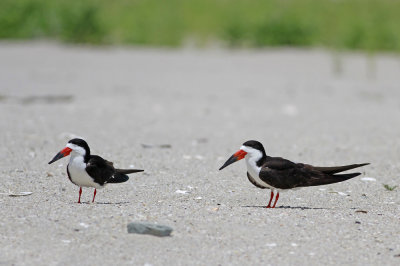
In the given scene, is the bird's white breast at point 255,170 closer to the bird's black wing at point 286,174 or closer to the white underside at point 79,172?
the bird's black wing at point 286,174

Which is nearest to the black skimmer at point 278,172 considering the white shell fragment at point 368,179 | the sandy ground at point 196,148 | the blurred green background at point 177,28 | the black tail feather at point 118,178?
the sandy ground at point 196,148

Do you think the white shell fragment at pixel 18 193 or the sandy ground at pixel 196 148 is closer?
the sandy ground at pixel 196 148

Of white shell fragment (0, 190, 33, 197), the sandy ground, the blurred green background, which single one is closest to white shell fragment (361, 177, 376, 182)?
the sandy ground

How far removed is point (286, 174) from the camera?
16.1 ft

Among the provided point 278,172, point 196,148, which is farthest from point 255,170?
point 196,148

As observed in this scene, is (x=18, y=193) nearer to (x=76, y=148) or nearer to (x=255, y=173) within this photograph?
(x=76, y=148)

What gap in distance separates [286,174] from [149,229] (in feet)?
4.06

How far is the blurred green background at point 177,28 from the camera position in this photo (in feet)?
56.3

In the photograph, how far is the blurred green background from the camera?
1716cm

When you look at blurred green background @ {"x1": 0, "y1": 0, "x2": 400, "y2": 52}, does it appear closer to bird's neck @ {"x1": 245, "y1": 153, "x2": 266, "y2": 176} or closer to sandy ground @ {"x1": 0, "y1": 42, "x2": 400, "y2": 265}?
sandy ground @ {"x1": 0, "y1": 42, "x2": 400, "y2": 265}

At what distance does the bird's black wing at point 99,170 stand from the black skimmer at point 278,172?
0.90m

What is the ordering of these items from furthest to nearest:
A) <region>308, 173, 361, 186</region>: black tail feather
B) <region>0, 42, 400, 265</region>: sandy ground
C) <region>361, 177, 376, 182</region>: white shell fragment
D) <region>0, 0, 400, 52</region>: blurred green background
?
1. <region>0, 0, 400, 52</region>: blurred green background
2. <region>361, 177, 376, 182</region>: white shell fragment
3. <region>308, 173, 361, 186</region>: black tail feather
4. <region>0, 42, 400, 265</region>: sandy ground

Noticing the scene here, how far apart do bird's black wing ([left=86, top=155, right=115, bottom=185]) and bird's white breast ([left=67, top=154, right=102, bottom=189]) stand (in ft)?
0.10

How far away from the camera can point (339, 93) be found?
12.9m
